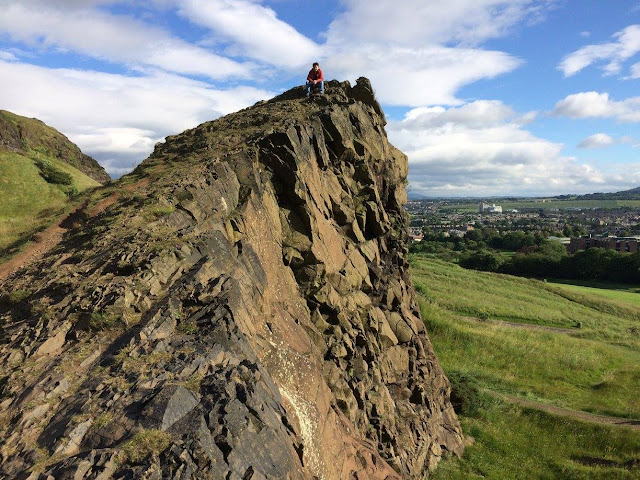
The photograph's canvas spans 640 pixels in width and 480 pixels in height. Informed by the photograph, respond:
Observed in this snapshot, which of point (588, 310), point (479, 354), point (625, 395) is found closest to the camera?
point (625, 395)

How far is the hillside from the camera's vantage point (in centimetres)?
3535

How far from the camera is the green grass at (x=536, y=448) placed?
24.0 metres

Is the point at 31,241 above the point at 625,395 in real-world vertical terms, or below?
above

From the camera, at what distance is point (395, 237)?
85.7 feet

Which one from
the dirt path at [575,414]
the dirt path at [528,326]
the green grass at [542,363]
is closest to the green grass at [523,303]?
the dirt path at [528,326]

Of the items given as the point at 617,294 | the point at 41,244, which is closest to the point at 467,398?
the point at 41,244

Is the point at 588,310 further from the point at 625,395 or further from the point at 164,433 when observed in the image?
the point at 164,433

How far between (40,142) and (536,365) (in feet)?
220

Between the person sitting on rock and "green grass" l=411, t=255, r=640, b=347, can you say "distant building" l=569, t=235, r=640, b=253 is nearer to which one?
"green grass" l=411, t=255, r=640, b=347

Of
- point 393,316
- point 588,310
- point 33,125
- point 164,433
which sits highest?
point 33,125

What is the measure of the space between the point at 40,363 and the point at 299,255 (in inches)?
390

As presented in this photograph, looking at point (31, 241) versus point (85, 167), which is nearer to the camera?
point (31, 241)

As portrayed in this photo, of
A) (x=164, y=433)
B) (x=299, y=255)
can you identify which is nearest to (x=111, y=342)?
(x=164, y=433)

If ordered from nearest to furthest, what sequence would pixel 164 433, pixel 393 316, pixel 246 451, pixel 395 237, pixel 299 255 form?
pixel 164 433 < pixel 246 451 < pixel 299 255 < pixel 393 316 < pixel 395 237
